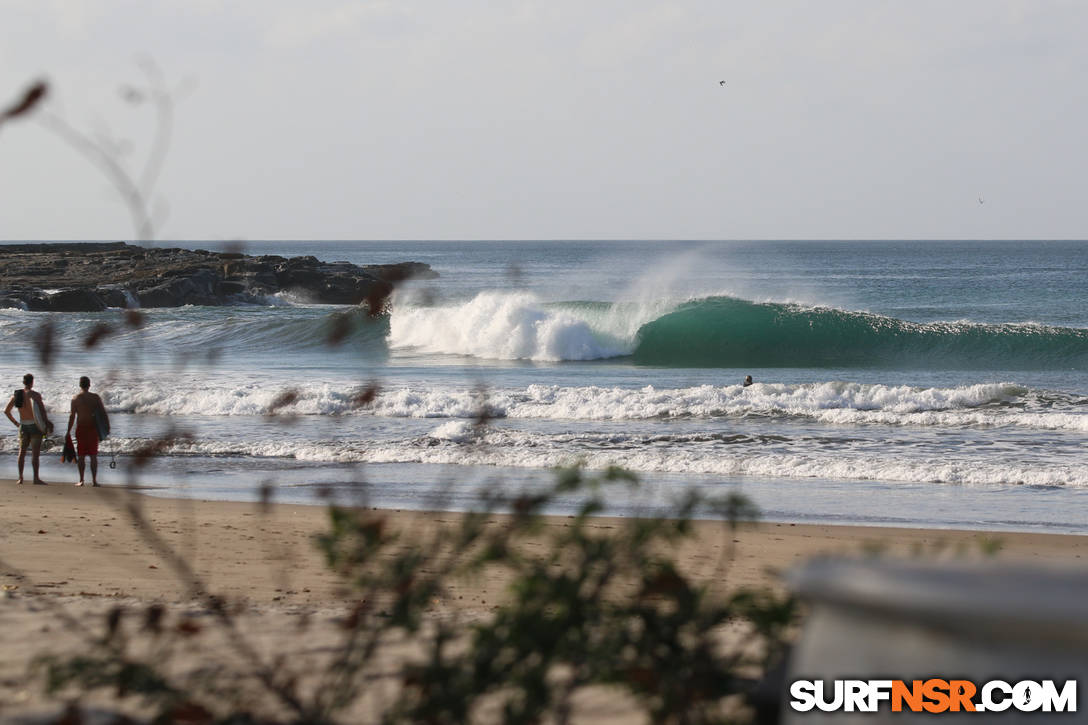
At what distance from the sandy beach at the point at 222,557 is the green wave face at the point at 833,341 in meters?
17.7

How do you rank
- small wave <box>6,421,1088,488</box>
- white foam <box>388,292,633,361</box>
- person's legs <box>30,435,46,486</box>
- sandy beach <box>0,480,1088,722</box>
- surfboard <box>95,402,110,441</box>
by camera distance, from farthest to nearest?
white foam <box>388,292,633,361</box>
small wave <box>6,421,1088,488</box>
person's legs <box>30,435,46,486</box>
surfboard <box>95,402,110,441</box>
sandy beach <box>0,480,1088,722</box>

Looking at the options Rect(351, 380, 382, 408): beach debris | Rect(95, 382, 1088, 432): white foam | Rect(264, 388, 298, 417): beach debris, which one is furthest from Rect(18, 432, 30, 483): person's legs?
Rect(351, 380, 382, 408): beach debris

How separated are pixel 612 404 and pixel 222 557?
405 inches

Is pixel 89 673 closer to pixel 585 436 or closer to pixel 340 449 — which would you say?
pixel 340 449

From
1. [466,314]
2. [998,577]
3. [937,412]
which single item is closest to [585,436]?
[937,412]

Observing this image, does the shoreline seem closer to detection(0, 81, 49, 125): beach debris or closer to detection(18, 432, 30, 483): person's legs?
detection(18, 432, 30, 483): person's legs

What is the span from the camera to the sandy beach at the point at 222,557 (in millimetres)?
5027

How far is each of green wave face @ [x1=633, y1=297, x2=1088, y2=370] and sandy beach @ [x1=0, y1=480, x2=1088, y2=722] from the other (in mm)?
17680

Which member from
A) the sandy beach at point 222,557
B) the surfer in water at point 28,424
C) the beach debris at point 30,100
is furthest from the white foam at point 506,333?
the beach debris at point 30,100

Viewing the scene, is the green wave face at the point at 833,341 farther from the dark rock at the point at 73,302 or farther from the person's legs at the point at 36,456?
the dark rock at the point at 73,302

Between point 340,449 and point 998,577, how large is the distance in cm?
1192

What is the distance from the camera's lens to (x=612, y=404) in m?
17.2

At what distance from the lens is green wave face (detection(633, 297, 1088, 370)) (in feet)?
87.1

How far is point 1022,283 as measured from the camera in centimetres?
5888
